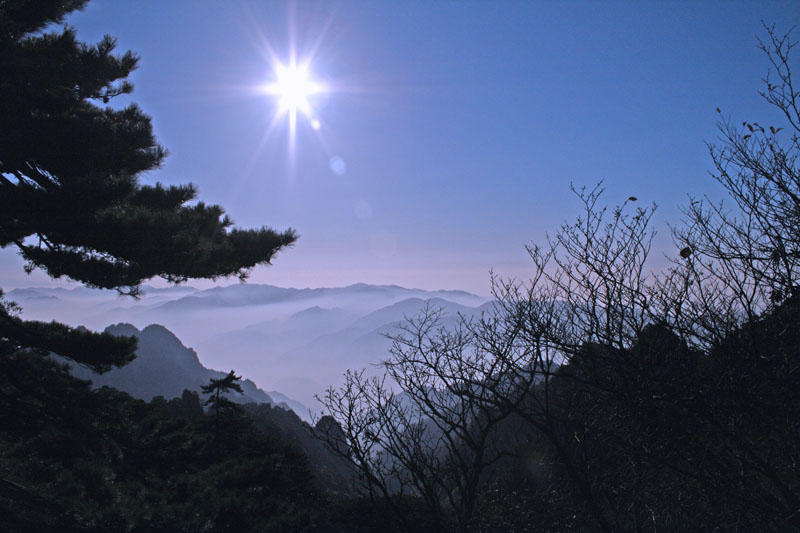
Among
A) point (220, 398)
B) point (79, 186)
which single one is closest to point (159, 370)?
point (220, 398)

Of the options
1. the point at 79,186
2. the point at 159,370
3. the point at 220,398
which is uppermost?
the point at 159,370

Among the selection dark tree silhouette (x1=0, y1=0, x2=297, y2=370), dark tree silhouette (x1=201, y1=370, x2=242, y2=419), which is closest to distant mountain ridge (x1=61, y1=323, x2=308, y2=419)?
dark tree silhouette (x1=201, y1=370, x2=242, y2=419)

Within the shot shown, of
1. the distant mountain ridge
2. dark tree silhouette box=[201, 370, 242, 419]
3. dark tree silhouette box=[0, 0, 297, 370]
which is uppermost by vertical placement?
the distant mountain ridge

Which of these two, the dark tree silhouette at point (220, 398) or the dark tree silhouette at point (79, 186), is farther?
the dark tree silhouette at point (220, 398)

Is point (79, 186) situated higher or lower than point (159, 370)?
lower

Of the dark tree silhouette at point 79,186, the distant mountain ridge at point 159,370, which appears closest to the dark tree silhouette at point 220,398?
the dark tree silhouette at point 79,186

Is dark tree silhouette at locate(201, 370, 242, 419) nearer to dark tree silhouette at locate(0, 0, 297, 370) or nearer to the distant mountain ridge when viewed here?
dark tree silhouette at locate(0, 0, 297, 370)

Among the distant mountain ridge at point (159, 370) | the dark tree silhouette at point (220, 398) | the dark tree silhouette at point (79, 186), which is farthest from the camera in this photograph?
the distant mountain ridge at point (159, 370)

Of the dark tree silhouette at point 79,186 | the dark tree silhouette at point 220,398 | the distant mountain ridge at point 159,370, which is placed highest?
the distant mountain ridge at point 159,370

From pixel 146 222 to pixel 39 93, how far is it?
330 centimetres

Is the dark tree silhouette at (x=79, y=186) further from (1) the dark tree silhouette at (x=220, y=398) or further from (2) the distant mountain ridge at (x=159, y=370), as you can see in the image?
(2) the distant mountain ridge at (x=159, y=370)

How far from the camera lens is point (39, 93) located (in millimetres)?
6605

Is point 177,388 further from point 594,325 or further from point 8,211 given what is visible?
point 594,325

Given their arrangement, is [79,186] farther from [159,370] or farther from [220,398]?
[159,370]
